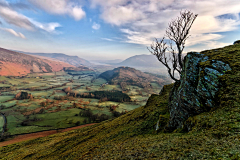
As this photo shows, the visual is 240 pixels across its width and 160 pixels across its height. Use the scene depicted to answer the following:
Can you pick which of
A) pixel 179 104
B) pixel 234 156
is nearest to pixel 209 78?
pixel 179 104

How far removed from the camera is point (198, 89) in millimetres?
16781

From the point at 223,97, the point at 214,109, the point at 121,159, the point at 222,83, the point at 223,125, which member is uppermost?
the point at 222,83

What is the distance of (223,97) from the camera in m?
14.1

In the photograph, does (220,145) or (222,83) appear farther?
(222,83)

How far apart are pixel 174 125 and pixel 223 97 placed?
8.87 m

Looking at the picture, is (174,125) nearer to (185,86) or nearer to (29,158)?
(185,86)

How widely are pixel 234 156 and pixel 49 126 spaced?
344 ft

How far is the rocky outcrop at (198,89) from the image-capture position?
15.6m

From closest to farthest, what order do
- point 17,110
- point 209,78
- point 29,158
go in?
1. point 209,78
2. point 29,158
3. point 17,110

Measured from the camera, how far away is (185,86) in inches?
741

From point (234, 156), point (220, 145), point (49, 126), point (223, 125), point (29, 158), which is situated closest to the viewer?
point (234, 156)

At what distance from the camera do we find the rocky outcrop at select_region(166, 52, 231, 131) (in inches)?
615

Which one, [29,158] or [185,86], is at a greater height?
[185,86]

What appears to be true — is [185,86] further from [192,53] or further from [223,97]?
[192,53]
